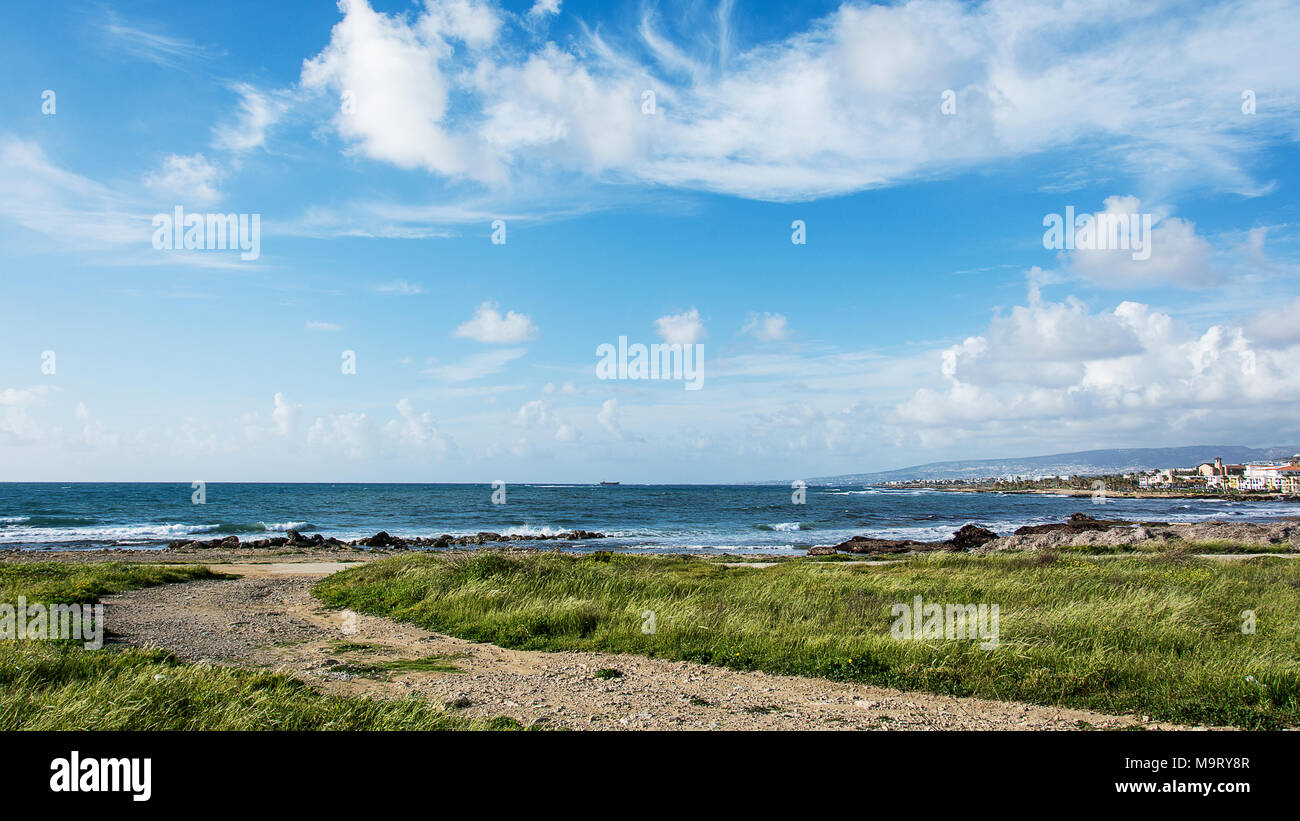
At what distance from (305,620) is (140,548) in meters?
35.3

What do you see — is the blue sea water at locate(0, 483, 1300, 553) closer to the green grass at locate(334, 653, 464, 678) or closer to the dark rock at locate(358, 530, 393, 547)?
the dark rock at locate(358, 530, 393, 547)

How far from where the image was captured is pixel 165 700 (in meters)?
7.18

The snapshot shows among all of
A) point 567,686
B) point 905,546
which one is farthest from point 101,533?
point 567,686

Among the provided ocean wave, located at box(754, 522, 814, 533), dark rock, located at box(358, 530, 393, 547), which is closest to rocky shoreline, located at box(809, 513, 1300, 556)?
ocean wave, located at box(754, 522, 814, 533)

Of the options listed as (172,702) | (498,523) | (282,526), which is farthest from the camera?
(498,523)
